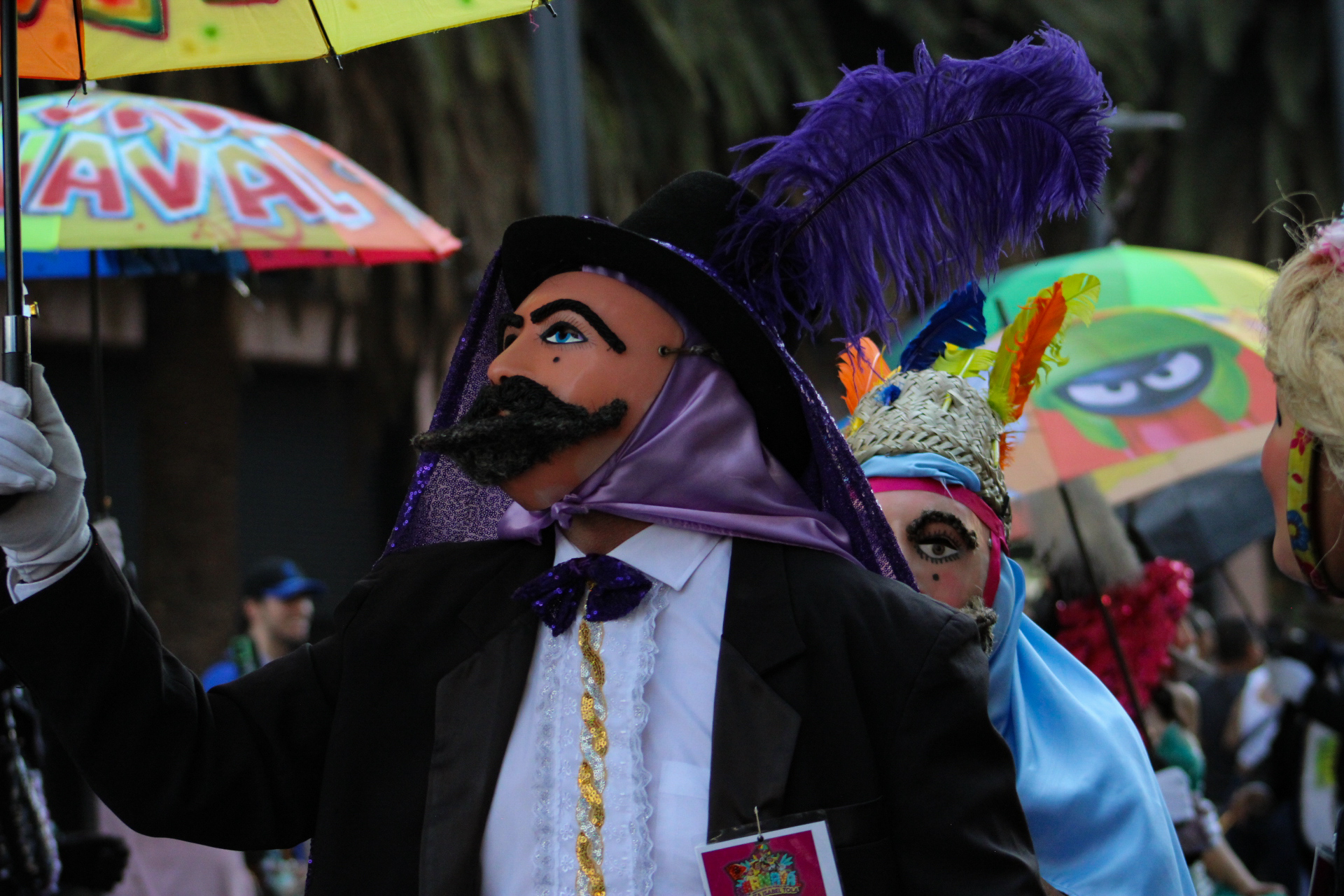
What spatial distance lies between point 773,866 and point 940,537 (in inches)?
41.6

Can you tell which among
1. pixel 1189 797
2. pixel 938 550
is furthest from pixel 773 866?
pixel 1189 797

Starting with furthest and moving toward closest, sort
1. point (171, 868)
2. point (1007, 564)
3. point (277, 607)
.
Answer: point (277, 607)
point (171, 868)
point (1007, 564)

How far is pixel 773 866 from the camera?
6.33 ft

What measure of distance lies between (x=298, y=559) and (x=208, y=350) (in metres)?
4.63

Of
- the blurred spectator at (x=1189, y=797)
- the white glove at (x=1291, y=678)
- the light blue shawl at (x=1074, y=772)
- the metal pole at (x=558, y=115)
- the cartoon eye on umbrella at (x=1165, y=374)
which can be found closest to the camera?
the light blue shawl at (x=1074, y=772)

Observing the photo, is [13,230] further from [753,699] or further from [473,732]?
[753,699]

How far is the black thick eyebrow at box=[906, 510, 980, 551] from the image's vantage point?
2836 mm

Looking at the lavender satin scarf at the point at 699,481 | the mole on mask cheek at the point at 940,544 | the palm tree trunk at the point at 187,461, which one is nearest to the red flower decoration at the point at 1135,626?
the mole on mask cheek at the point at 940,544

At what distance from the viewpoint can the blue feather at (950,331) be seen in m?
3.13

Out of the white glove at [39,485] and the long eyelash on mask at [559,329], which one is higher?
the long eyelash on mask at [559,329]

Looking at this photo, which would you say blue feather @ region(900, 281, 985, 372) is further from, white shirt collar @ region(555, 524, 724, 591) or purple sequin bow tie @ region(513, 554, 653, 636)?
purple sequin bow tie @ region(513, 554, 653, 636)

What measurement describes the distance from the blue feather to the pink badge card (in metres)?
1.46

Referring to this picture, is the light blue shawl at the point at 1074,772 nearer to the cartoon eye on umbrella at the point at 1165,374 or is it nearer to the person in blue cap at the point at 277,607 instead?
the cartoon eye on umbrella at the point at 1165,374

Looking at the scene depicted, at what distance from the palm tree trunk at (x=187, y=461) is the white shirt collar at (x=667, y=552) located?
508cm
